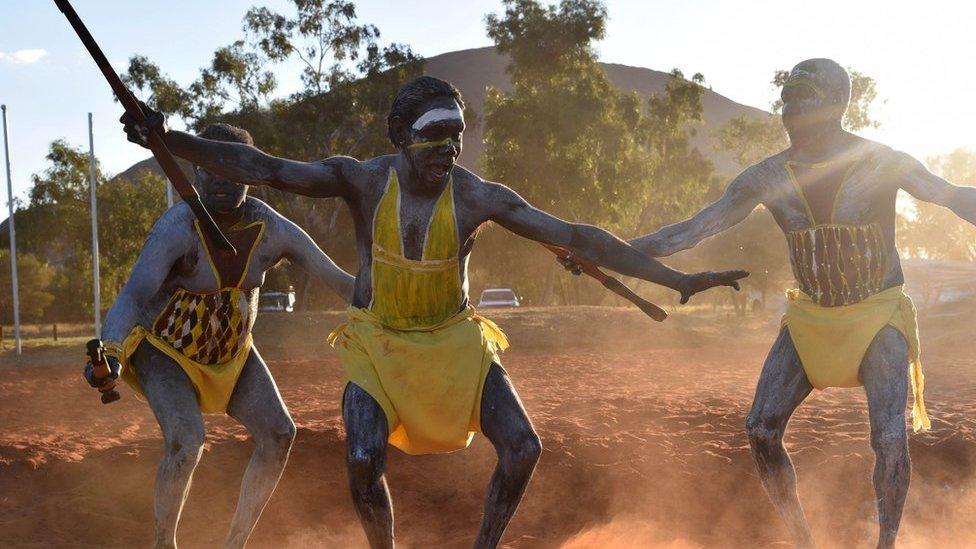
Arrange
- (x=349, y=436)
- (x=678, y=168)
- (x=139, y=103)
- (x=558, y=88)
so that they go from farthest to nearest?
(x=678, y=168) < (x=558, y=88) < (x=349, y=436) < (x=139, y=103)

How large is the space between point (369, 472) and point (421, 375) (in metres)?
0.52

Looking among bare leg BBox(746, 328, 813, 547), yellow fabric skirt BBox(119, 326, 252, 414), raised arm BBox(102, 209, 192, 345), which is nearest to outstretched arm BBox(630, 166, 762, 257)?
bare leg BBox(746, 328, 813, 547)

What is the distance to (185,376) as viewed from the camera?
17.8ft

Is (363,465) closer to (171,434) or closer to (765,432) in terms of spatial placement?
(171,434)

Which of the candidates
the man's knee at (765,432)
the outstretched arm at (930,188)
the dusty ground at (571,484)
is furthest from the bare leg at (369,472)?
the dusty ground at (571,484)

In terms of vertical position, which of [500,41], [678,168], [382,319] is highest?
[500,41]

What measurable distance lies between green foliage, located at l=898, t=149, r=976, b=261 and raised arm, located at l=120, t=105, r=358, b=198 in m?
64.3

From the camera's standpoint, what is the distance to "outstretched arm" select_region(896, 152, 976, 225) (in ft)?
17.4

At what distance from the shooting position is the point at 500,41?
39.9m

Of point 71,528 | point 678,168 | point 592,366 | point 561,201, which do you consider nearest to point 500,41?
point 561,201

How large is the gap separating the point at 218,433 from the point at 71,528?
8.33ft

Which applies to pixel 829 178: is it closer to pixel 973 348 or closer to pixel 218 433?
pixel 218 433

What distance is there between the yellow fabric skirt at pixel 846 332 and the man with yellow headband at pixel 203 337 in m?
2.53

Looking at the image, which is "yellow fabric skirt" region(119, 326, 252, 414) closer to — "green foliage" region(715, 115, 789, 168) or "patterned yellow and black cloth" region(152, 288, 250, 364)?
"patterned yellow and black cloth" region(152, 288, 250, 364)
